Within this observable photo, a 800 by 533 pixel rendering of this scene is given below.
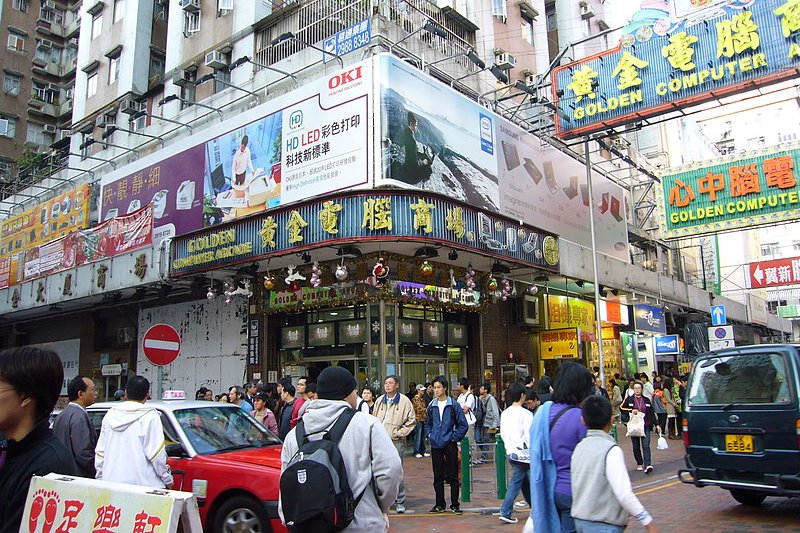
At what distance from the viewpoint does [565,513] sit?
415 centimetres

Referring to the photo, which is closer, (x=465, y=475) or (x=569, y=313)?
(x=465, y=475)

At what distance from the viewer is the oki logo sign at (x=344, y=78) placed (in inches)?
593

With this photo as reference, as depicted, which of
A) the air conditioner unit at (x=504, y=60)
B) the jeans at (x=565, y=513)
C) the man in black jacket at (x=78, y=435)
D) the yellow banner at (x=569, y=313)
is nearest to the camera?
the jeans at (x=565, y=513)

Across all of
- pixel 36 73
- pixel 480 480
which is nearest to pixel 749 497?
pixel 480 480

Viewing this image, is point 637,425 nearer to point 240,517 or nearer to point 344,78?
point 240,517

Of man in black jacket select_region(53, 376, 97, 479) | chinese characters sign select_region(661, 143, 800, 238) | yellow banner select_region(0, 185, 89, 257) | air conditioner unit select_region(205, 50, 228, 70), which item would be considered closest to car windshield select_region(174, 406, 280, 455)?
man in black jacket select_region(53, 376, 97, 479)

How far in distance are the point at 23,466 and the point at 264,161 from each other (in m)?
15.4

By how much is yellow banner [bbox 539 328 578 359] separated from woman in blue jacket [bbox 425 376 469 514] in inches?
471

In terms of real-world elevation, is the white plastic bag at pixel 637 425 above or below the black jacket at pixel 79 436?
below

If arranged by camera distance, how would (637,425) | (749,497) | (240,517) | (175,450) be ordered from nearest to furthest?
1. (240,517)
2. (175,450)
3. (749,497)
4. (637,425)

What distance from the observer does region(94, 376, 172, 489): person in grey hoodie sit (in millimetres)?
5086

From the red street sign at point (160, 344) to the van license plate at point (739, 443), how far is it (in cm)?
735

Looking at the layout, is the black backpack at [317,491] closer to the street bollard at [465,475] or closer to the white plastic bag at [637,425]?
the street bollard at [465,475]

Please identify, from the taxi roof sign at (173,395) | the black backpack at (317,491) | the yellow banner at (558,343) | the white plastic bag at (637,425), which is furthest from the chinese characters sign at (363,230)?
the black backpack at (317,491)
